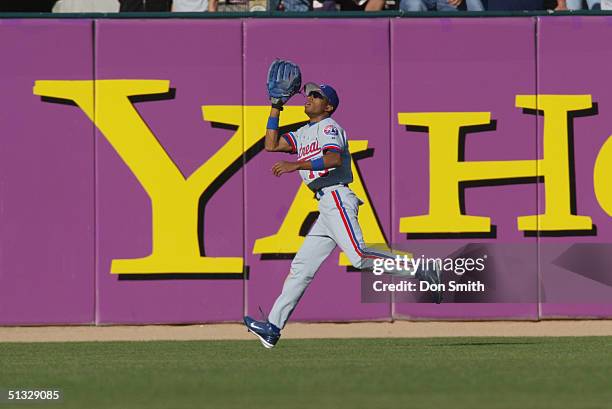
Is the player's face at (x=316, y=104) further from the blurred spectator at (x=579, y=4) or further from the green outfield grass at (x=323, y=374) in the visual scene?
the blurred spectator at (x=579, y=4)

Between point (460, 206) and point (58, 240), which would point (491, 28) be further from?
point (58, 240)

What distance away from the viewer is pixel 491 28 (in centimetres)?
1455

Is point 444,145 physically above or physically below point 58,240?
above

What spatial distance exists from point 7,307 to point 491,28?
548 centimetres

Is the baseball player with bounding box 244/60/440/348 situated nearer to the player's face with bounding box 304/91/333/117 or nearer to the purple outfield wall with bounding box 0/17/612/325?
the player's face with bounding box 304/91/333/117

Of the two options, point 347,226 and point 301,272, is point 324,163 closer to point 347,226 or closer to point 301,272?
point 347,226

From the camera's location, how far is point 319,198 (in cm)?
1126

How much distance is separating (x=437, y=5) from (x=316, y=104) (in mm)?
4551

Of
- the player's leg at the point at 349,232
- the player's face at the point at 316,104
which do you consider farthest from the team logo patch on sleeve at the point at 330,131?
the player's leg at the point at 349,232

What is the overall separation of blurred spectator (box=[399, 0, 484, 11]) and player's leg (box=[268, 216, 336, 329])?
4515mm

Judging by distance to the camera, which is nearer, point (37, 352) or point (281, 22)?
point (37, 352)

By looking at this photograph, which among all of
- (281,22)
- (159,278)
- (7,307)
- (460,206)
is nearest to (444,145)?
(460,206)

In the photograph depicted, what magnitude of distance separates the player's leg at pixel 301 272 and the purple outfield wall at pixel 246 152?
3223 millimetres

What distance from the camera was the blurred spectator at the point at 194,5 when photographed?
15.5 metres
